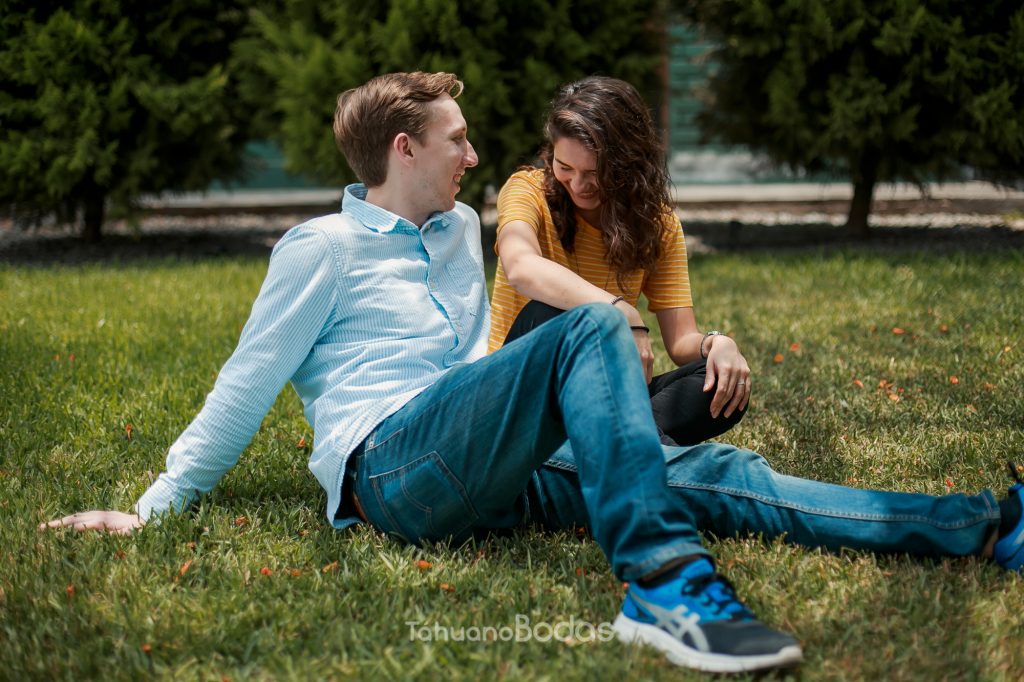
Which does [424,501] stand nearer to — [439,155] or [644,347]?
[644,347]

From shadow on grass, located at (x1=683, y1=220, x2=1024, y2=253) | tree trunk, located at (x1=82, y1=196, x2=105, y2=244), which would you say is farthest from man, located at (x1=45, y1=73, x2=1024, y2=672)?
tree trunk, located at (x1=82, y1=196, x2=105, y2=244)

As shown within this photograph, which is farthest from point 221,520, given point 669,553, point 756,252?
point 756,252

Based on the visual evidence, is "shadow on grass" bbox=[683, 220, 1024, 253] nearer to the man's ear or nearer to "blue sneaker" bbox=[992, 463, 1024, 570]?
"blue sneaker" bbox=[992, 463, 1024, 570]

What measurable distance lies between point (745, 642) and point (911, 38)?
6.70m

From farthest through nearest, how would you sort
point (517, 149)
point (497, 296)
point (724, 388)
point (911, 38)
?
point (517, 149), point (911, 38), point (497, 296), point (724, 388)

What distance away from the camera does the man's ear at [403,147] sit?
2664mm

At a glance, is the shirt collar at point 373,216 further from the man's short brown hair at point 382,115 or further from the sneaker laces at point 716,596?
the sneaker laces at point 716,596

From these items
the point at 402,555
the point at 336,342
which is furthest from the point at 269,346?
the point at 402,555

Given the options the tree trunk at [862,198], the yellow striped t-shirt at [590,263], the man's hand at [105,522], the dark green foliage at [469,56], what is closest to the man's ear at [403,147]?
the yellow striped t-shirt at [590,263]

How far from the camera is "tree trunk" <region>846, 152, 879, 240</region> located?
8.46 m

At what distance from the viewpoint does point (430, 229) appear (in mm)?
2744

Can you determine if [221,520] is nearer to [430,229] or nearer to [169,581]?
[169,581]

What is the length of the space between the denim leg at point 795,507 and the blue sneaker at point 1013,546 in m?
0.04

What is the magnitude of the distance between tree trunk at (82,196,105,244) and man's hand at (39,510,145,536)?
697cm
